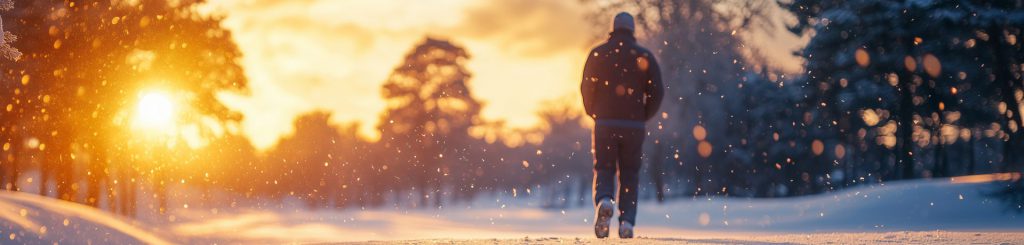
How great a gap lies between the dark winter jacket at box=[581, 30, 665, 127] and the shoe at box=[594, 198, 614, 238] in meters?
0.64

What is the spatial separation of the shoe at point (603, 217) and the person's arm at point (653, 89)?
0.84 meters

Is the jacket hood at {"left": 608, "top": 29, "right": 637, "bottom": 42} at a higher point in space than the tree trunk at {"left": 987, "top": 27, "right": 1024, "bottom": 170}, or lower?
lower

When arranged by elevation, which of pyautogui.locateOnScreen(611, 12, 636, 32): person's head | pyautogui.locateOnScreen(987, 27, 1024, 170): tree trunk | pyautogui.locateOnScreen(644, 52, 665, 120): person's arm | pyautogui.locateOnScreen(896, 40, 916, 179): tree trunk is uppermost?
pyautogui.locateOnScreen(896, 40, 916, 179): tree trunk

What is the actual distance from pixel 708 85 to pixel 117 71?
24768 millimetres

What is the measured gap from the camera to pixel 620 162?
8.92 meters

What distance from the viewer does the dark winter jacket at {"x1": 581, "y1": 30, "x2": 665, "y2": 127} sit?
881 centimetres

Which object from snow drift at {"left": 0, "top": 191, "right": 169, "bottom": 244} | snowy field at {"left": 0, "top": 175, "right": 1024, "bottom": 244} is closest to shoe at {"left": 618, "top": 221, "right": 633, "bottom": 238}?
snowy field at {"left": 0, "top": 175, "right": 1024, "bottom": 244}

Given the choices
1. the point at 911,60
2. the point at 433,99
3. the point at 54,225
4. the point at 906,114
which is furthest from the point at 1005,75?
the point at 433,99

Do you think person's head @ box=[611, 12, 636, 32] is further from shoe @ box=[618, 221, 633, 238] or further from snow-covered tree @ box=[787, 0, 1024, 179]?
snow-covered tree @ box=[787, 0, 1024, 179]

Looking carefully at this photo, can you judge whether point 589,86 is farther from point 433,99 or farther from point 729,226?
point 433,99

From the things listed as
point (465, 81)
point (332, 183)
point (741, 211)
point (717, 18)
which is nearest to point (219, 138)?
point (741, 211)

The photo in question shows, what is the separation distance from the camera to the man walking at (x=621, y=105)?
28.9ft

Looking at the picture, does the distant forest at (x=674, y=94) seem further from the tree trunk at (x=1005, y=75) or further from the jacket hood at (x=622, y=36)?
the jacket hood at (x=622, y=36)

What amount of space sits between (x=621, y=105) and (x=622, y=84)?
0.54ft
